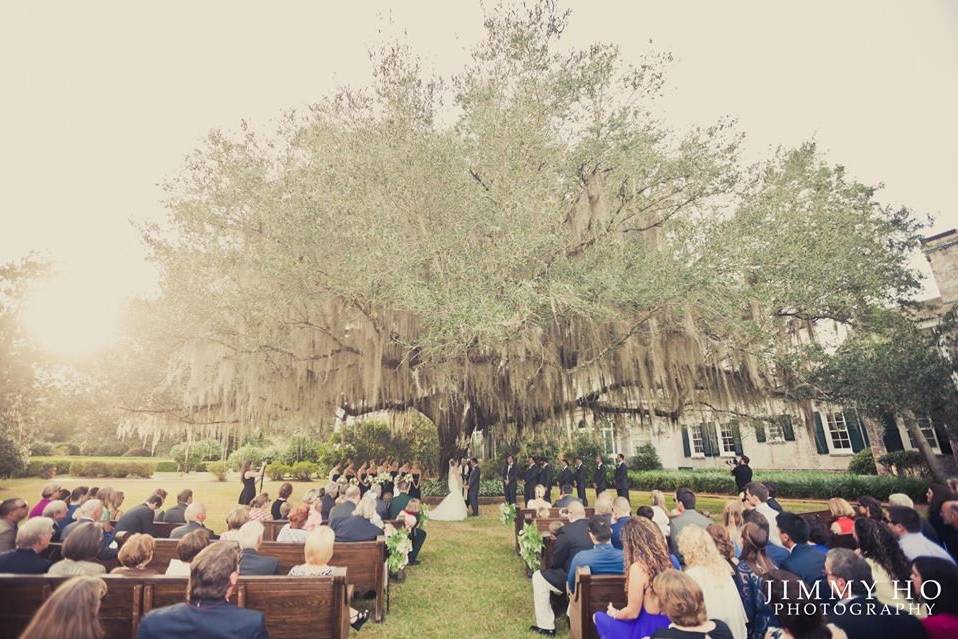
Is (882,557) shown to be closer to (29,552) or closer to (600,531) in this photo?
(600,531)

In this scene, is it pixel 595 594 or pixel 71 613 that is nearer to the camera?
pixel 71 613

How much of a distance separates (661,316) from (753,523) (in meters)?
6.18

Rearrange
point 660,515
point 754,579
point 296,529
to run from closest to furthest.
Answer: point 754,579
point 296,529
point 660,515

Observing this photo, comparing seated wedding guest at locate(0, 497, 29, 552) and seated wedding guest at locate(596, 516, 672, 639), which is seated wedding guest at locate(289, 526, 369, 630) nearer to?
seated wedding guest at locate(596, 516, 672, 639)

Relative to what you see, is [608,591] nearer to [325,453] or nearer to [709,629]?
[709,629]

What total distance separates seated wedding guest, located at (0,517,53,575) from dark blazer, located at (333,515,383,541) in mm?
2798

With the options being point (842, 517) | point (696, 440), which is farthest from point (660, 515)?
point (696, 440)

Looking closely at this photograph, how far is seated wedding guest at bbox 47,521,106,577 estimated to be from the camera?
140 inches

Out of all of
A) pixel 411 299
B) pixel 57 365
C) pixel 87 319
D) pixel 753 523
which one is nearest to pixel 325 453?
pixel 57 365

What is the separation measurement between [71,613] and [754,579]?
172 inches

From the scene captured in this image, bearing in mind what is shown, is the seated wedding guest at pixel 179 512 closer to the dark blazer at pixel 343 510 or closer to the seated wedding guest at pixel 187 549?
the dark blazer at pixel 343 510

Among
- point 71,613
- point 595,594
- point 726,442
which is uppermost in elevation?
point 726,442

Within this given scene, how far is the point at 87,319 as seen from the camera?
36.6 feet

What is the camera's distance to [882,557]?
130 inches
